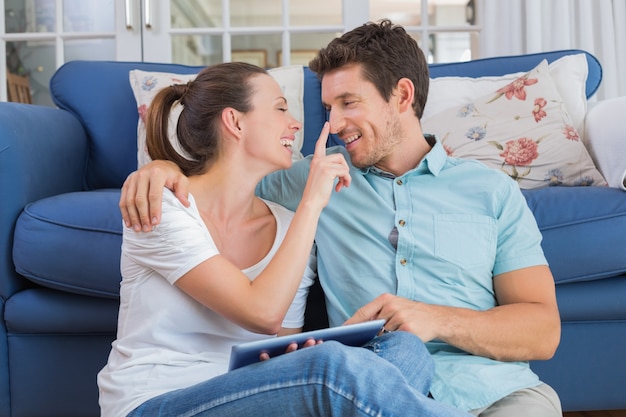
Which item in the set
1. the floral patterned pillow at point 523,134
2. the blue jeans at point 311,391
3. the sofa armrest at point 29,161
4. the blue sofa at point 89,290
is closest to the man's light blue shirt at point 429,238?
the blue sofa at point 89,290

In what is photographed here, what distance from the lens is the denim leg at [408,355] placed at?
111cm

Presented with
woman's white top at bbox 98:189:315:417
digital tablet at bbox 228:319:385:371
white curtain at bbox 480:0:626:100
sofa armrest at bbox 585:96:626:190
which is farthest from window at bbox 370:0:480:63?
digital tablet at bbox 228:319:385:371

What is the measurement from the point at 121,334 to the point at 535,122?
1.41m

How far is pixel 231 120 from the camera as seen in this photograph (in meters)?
1.42

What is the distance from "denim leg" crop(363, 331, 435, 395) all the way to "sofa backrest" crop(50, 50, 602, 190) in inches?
52.8

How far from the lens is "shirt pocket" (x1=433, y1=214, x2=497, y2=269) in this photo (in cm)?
140

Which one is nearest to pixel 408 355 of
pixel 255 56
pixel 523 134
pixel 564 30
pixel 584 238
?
pixel 584 238

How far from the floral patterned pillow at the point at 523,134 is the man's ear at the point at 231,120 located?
89cm

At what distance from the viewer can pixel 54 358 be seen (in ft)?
6.00

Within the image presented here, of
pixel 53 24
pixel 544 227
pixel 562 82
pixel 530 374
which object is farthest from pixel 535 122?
pixel 53 24

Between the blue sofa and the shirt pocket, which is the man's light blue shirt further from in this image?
the blue sofa

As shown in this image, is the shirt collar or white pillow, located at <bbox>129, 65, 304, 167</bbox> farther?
white pillow, located at <bbox>129, 65, 304, 167</bbox>

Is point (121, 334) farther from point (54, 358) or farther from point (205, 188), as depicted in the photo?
point (54, 358)

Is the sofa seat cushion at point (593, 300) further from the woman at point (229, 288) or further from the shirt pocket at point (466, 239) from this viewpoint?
the woman at point (229, 288)
